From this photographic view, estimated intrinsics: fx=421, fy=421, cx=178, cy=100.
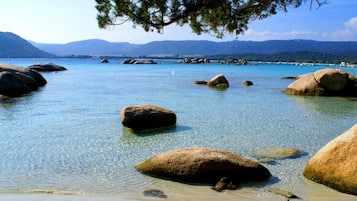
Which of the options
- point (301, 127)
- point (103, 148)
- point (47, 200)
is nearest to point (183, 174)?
point (47, 200)

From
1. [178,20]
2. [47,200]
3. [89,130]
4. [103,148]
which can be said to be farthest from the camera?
[89,130]

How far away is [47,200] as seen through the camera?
23.7 ft

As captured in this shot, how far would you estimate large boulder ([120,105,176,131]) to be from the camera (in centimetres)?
1395

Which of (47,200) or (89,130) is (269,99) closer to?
(89,130)

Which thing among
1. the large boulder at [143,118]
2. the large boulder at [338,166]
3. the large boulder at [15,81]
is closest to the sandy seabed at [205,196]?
the large boulder at [338,166]

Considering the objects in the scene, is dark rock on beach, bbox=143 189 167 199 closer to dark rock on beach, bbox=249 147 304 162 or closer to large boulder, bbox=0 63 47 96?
dark rock on beach, bbox=249 147 304 162

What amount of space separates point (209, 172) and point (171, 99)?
620 inches

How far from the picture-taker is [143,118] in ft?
45.7

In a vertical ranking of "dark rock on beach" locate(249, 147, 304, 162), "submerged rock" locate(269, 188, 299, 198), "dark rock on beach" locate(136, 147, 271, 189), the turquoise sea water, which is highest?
"dark rock on beach" locate(136, 147, 271, 189)

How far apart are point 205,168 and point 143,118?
19.4 feet

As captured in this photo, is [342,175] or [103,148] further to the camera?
[103,148]

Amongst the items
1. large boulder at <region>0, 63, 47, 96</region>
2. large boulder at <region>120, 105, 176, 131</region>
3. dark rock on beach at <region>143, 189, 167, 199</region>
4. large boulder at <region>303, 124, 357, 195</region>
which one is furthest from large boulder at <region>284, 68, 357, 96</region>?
dark rock on beach at <region>143, 189, 167, 199</region>

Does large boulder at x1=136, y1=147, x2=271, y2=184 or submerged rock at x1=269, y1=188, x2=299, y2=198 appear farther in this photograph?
large boulder at x1=136, y1=147, x2=271, y2=184

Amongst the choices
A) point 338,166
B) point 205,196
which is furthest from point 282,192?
point 205,196
